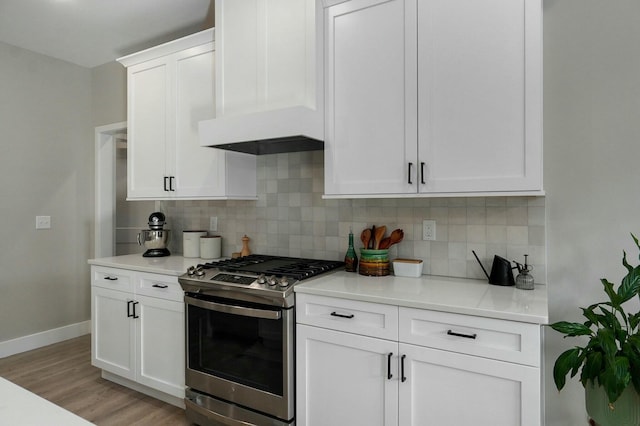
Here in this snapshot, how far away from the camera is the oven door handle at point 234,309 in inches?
77.7

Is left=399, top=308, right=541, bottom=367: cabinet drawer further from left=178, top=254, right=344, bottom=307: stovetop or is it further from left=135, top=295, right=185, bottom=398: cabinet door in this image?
left=135, top=295, right=185, bottom=398: cabinet door

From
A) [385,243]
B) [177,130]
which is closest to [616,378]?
[385,243]

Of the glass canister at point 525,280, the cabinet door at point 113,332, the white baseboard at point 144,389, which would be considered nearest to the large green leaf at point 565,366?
the glass canister at point 525,280

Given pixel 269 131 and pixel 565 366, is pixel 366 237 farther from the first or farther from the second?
pixel 565 366

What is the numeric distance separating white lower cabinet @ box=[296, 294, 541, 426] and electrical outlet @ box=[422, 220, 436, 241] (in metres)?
0.68

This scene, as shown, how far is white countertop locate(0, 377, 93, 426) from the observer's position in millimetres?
772

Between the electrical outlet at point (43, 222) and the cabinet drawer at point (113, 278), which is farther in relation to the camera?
the electrical outlet at point (43, 222)

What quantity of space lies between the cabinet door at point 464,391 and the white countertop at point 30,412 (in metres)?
1.25

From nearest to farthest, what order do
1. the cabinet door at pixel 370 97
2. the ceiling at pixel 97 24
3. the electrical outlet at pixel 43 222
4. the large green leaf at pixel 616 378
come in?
1. the large green leaf at pixel 616 378
2. the cabinet door at pixel 370 97
3. the ceiling at pixel 97 24
4. the electrical outlet at pixel 43 222

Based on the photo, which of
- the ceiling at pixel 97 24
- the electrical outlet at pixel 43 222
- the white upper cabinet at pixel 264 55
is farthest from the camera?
the electrical outlet at pixel 43 222

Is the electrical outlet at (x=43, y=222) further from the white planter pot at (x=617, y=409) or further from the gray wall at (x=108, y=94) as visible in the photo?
the white planter pot at (x=617, y=409)

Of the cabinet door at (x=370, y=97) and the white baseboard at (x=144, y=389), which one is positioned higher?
the cabinet door at (x=370, y=97)

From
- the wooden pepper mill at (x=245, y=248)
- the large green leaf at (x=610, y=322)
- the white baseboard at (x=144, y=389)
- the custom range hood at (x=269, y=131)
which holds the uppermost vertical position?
the custom range hood at (x=269, y=131)

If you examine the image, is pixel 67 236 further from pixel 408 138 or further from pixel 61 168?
pixel 408 138
